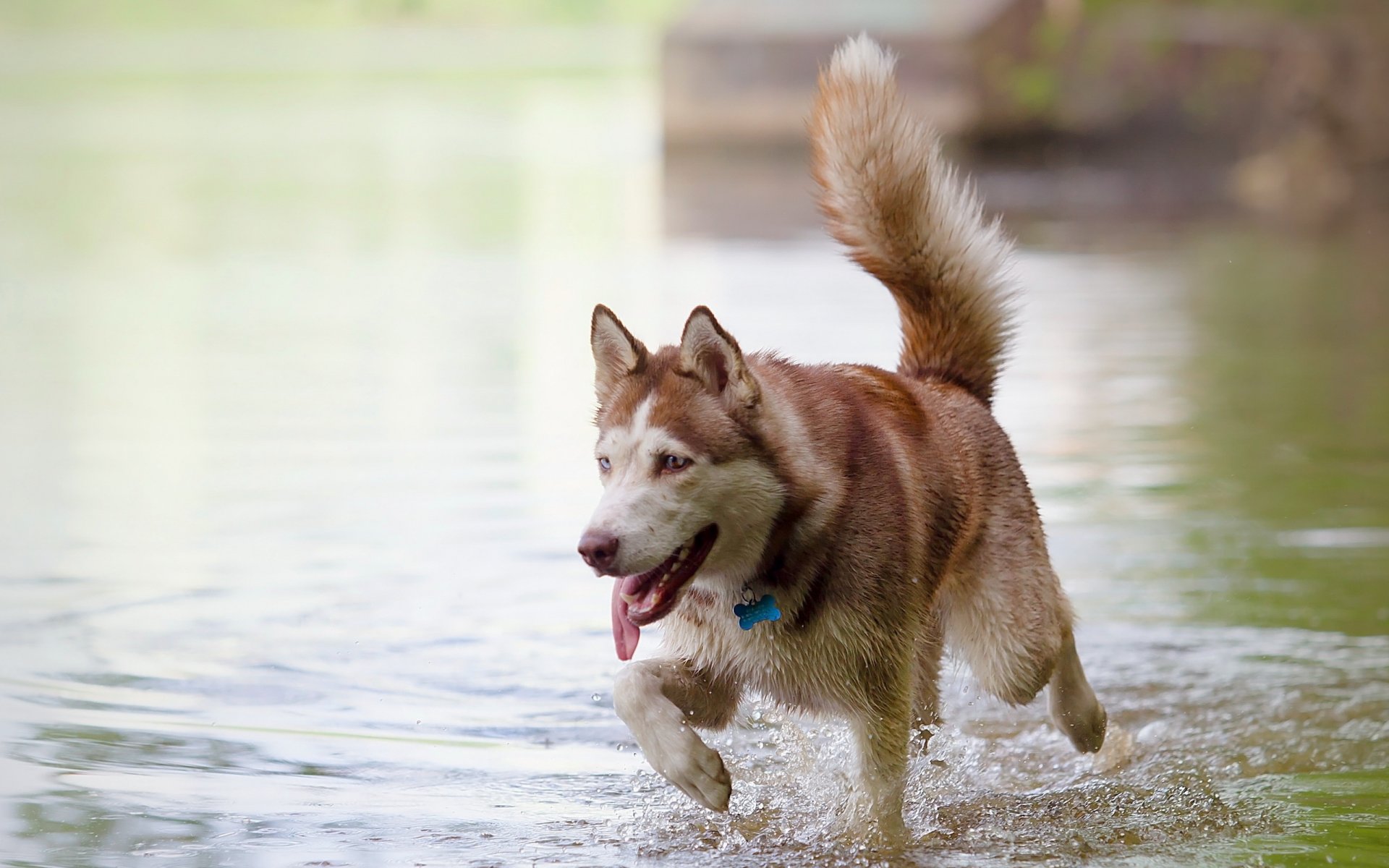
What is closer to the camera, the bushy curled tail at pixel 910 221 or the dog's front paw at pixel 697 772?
the dog's front paw at pixel 697 772

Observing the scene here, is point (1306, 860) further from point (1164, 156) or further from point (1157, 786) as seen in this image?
point (1164, 156)

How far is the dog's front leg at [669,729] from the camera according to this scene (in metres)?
3.78

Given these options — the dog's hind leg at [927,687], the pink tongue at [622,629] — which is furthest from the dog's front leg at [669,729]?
the dog's hind leg at [927,687]

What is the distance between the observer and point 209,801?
417cm

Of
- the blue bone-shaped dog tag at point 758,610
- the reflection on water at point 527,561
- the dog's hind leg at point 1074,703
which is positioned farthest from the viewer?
the dog's hind leg at point 1074,703

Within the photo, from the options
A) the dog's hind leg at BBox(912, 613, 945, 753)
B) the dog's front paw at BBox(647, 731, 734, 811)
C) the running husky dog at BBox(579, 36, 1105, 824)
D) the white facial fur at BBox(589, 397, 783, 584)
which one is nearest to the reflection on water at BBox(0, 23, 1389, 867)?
the dog's hind leg at BBox(912, 613, 945, 753)

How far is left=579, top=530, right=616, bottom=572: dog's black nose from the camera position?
3422mm

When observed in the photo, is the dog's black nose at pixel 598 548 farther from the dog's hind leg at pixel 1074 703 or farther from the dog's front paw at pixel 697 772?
the dog's hind leg at pixel 1074 703

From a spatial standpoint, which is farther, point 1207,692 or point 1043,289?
point 1043,289

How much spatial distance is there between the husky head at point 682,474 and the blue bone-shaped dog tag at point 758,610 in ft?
0.20

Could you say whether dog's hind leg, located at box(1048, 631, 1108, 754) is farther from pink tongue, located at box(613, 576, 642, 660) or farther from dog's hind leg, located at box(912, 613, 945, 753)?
pink tongue, located at box(613, 576, 642, 660)

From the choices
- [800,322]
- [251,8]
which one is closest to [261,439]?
[800,322]

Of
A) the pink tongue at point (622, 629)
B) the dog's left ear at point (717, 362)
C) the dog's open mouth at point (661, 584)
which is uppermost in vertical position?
the dog's left ear at point (717, 362)

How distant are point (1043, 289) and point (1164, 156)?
907cm
